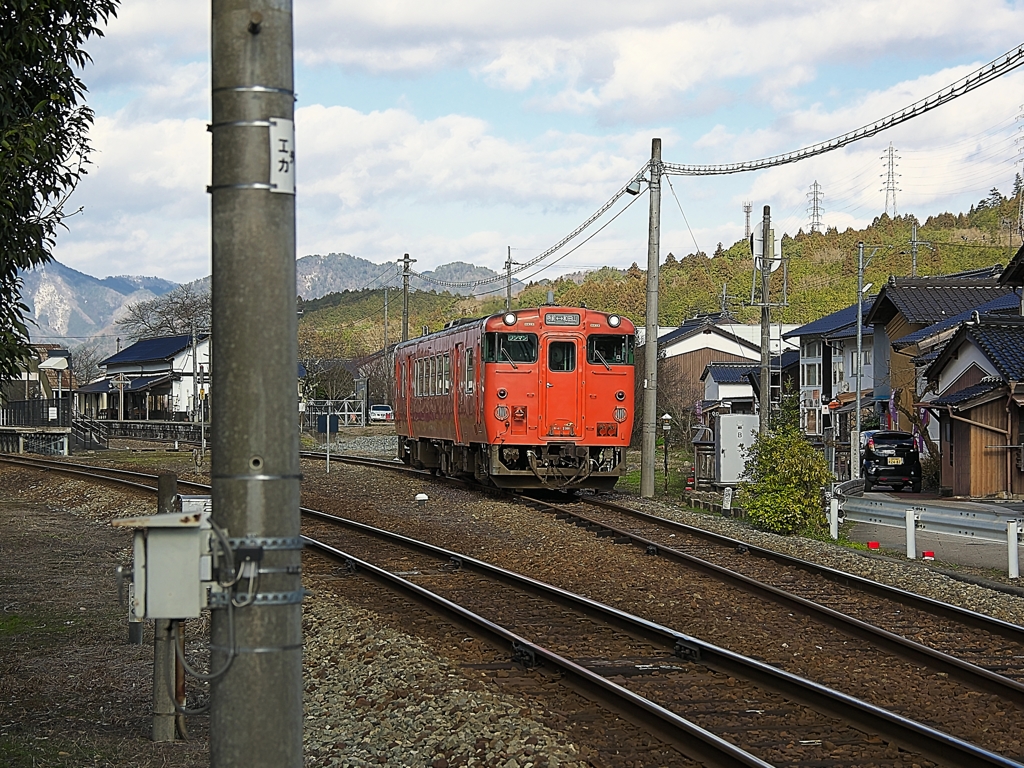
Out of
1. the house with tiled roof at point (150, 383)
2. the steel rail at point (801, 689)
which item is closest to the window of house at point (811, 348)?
the house with tiled roof at point (150, 383)

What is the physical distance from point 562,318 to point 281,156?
1746 cm

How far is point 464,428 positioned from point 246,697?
1883 cm

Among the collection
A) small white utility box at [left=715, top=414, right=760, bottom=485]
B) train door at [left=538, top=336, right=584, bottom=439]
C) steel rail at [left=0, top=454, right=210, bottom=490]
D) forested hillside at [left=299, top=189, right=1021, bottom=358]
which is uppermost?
forested hillside at [left=299, top=189, right=1021, bottom=358]

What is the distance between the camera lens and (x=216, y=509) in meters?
3.46

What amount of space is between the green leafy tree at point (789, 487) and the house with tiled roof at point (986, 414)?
36.0 feet

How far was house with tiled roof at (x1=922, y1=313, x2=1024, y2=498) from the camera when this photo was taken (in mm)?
27125

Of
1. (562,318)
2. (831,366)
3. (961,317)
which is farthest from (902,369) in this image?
(562,318)

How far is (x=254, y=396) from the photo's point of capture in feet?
11.1

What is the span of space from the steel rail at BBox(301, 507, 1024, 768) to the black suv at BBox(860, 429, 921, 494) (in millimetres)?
22672

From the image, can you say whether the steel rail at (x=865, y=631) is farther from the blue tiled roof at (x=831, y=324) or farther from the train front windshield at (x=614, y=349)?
the blue tiled roof at (x=831, y=324)

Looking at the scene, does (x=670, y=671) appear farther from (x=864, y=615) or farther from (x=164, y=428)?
(x=164, y=428)

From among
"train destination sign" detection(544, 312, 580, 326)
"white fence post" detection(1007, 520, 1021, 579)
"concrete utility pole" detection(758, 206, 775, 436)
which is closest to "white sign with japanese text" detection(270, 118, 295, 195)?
"white fence post" detection(1007, 520, 1021, 579)

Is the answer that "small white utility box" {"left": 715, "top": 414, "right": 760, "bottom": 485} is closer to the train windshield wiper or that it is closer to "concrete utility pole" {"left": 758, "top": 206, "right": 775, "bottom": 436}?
"concrete utility pole" {"left": 758, "top": 206, "right": 775, "bottom": 436}

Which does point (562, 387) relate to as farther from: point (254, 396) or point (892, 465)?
point (254, 396)
